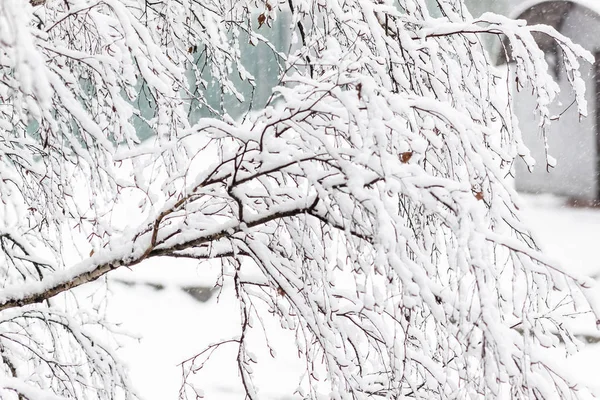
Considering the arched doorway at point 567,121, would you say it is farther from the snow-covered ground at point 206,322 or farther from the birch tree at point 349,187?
the birch tree at point 349,187

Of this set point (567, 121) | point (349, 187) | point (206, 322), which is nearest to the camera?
point (349, 187)

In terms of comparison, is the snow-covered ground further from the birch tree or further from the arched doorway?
the birch tree

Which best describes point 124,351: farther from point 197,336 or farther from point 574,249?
point 574,249

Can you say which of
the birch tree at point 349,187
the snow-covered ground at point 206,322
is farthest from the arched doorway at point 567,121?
the birch tree at point 349,187

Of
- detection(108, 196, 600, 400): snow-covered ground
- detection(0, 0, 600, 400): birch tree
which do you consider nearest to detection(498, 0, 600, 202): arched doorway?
detection(108, 196, 600, 400): snow-covered ground

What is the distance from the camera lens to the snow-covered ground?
8.01 m

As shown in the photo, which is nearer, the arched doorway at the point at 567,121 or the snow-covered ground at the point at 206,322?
the arched doorway at the point at 567,121

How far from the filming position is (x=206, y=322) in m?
9.38

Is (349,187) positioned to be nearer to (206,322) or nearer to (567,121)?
(567,121)

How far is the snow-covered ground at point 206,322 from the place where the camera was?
26.3 feet

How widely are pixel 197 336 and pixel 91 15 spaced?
7497 millimetres

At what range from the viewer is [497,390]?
1.52m

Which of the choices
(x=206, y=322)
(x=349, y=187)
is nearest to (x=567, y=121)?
(x=206, y=322)

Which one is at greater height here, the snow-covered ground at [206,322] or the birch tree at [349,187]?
the snow-covered ground at [206,322]
